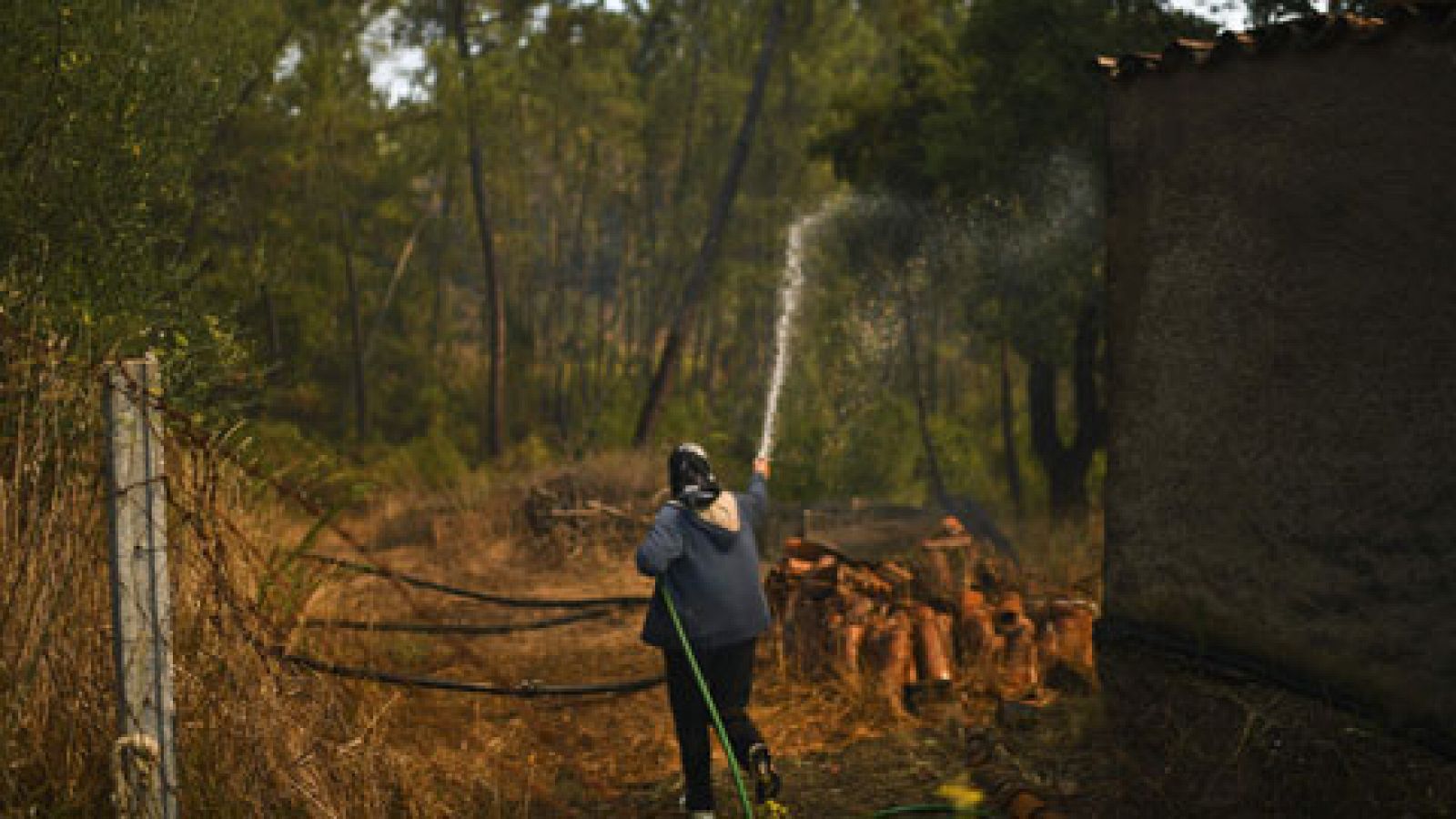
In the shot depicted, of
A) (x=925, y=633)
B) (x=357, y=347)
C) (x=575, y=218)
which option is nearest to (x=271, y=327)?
(x=357, y=347)

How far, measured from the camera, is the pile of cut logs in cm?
782

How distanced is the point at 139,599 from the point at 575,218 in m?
29.2

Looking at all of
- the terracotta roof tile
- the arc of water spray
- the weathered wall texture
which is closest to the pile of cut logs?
the weathered wall texture

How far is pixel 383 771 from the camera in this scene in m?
5.73

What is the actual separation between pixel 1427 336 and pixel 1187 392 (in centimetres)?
109

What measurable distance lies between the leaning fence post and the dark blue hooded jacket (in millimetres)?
2128

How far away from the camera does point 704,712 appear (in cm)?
598

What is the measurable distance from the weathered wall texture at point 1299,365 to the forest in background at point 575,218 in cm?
482

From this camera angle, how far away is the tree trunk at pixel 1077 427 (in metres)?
14.0

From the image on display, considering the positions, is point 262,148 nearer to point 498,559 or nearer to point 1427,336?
point 498,559

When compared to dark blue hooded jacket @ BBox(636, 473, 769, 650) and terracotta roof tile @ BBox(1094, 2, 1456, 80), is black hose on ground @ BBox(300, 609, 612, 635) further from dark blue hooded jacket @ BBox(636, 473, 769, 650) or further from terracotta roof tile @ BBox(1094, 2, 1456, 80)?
terracotta roof tile @ BBox(1094, 2, 1456, 80)

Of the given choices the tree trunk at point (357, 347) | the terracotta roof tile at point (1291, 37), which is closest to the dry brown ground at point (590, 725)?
the terracotta roof tile at point (1291, 37)

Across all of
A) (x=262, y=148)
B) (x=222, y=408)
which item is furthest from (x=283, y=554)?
(x=262, y=148)

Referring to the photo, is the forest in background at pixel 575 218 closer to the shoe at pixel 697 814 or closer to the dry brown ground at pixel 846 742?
the dry brown ground at pixel 846 742
